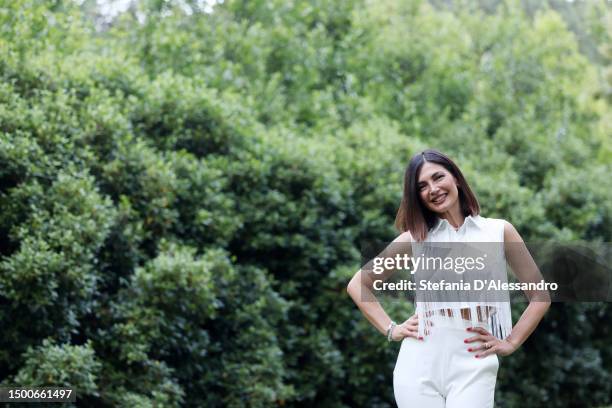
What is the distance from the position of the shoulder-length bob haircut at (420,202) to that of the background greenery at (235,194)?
2987 mm

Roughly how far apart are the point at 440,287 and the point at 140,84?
5.29 metres

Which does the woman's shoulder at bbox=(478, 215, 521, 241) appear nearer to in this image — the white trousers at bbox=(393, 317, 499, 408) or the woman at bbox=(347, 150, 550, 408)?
the woman at bbox=(347, 150, 550, 408)

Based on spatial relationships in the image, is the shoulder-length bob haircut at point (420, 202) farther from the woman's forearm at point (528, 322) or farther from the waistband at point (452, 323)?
the woman's forearm at point (528, 322)

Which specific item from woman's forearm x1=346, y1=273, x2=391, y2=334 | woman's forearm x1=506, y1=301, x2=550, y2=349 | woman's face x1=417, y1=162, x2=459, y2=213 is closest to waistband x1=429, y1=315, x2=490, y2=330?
woman's forearm x1=506, y1=301, x2=550, y2=349

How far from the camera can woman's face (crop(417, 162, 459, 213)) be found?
11.9 feet

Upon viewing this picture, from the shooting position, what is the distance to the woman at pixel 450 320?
3426mm

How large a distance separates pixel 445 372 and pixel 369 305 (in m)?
0.56

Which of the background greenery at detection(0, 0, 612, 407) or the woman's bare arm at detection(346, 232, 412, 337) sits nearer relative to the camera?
the woman's bare arm at detection(346, 232, 412, 337)

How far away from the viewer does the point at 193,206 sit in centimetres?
783

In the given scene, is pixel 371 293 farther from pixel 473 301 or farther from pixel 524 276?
pixel 524 276

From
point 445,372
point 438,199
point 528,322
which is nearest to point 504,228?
point 438,199

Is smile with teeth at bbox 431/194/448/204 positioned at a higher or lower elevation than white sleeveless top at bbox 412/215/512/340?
higher

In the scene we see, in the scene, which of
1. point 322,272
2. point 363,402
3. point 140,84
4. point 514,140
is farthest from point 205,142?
point 514,140

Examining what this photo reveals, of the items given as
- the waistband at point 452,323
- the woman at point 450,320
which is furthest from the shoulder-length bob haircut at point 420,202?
the waistband at point 452,323
